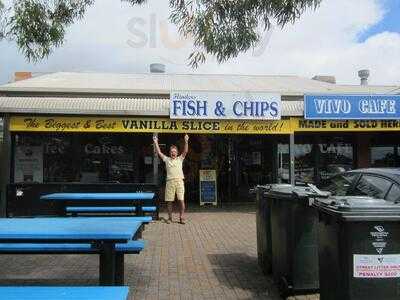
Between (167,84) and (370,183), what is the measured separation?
46.5 ft

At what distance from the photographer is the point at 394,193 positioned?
6.65 metres

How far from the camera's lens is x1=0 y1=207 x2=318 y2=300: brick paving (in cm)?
726

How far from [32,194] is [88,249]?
823 centimetres

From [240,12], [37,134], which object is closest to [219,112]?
[37,134]

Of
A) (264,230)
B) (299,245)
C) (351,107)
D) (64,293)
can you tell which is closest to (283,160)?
(351,107)

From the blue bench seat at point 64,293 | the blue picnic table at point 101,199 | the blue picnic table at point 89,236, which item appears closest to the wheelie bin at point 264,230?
the blue picnic table at point 89,236

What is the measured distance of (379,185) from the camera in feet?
23.2

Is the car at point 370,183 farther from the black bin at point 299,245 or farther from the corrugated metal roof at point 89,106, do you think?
the corrugated metal roof at point 89,106

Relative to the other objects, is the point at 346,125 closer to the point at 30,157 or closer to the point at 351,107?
the point at 351,107

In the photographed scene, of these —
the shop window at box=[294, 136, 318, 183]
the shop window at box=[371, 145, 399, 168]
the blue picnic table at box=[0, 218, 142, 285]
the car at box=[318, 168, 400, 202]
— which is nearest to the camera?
the blue picnic table at box=[0, 218, 142, 285]

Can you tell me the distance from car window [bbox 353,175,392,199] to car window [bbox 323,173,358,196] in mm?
261

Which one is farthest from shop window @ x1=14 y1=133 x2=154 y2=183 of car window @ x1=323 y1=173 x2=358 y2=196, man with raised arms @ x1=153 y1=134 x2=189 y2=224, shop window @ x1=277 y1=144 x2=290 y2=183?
car window @ x1=323 y1=173 x2=358 y2=196

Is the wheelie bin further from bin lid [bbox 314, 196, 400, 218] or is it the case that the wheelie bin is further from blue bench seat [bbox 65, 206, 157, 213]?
blue bench seat [bbox 65, 206, 157, 213]

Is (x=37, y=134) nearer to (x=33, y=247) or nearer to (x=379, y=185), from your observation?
(x=33, y=247)
